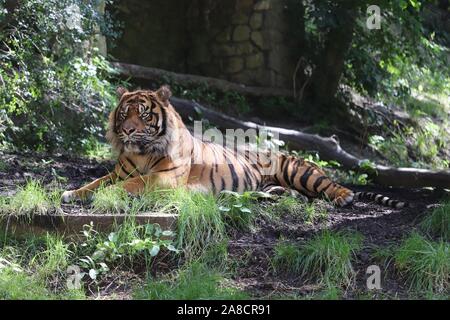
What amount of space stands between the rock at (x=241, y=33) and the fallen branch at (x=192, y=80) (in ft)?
3.09

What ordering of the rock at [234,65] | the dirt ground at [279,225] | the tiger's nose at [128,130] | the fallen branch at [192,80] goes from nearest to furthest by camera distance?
the dirt ground at [279,225] < the tiger's nose at [128,130] < the fallen branch at [192,80] < the rock at [234,65]

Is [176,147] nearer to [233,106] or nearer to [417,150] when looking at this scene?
[233,106]

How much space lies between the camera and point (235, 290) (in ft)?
17.5

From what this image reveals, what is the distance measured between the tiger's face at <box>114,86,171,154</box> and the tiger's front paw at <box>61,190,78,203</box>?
73 centimetres

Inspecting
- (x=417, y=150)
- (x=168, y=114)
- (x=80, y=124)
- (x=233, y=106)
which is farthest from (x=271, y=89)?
(x=168, y=114)

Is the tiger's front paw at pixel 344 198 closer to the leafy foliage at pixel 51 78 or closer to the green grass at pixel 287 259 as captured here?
the green grass at pixel 287 259

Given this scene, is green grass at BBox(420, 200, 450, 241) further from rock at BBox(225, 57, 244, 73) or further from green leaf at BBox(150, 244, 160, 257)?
rock at BBox(225, 57, 244, 73)

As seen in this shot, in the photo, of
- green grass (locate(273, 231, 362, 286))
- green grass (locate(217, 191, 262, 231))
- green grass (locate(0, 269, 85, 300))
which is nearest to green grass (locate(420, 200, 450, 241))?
green grass (locate(273, 231, 362, 286))

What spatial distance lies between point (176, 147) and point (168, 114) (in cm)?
33

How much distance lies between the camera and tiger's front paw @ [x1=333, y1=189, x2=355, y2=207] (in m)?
7.78

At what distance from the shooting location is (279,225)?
21.8 ft

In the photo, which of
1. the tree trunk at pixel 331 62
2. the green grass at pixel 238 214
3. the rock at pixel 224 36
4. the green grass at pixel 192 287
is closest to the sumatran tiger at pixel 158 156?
the green grass at pixel 238 214

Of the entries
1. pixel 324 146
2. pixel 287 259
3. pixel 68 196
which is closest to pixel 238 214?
pixel 287 259

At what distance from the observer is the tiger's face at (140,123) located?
23.5 ft
